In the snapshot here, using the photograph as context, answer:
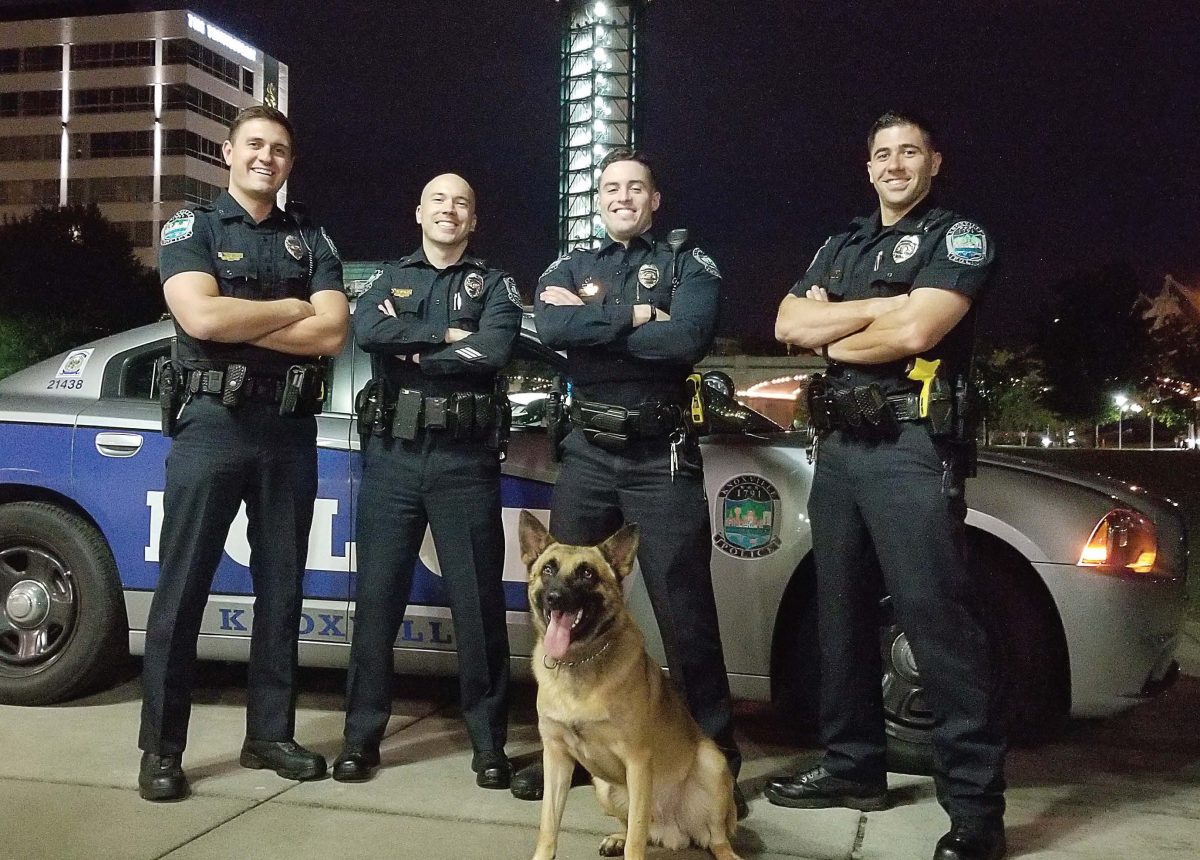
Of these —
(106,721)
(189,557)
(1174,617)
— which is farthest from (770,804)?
(106,721)

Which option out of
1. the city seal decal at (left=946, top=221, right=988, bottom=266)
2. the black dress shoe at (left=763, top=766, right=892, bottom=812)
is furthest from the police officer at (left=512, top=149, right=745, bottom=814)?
the city seal decal at (left=946, top=221, right=988, bottom=266)

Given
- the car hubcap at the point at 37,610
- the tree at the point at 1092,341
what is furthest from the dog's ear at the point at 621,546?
the tree at the point at 1092,341

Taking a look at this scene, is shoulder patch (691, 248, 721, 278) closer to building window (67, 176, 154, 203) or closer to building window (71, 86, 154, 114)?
building window (67, 176, 154, 203)

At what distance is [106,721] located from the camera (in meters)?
4.21

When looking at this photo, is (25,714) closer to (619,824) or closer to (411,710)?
(411,710)

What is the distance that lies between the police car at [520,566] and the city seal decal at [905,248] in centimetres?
83

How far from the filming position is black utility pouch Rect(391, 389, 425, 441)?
3.58 metres

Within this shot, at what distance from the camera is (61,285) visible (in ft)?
139

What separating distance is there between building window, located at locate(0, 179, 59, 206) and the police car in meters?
84.8

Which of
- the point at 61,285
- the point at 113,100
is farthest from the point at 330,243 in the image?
the point at 113,100

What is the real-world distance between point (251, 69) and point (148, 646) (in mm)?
91556

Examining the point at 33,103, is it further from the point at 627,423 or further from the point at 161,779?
the point at 627,423

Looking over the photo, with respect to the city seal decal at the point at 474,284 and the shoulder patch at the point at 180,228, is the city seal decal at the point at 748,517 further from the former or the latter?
the shoulder patch at the point at 180,228

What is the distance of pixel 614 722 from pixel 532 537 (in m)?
0.55
